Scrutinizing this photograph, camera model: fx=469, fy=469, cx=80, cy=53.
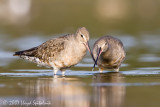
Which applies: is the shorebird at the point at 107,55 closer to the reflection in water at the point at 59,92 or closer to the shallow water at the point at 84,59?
the shallow water at the point at 84,59

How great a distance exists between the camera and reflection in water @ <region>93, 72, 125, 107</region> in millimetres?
8023

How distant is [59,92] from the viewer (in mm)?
9266

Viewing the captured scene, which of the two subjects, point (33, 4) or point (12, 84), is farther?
point (33, 4)

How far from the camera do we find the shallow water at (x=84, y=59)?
8641mm

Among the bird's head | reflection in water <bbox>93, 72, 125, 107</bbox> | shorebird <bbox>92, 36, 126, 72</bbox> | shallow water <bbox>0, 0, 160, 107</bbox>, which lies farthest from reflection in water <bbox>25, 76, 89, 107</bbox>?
shorebird <bbox>92, 36, 126, 72</bbox>

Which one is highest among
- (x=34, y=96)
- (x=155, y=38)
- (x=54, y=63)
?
(x=155, y=38)

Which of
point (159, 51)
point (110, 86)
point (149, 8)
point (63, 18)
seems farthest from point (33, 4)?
point (110, 86)

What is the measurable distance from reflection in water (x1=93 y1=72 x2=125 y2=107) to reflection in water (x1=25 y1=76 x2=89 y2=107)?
0.79 ft

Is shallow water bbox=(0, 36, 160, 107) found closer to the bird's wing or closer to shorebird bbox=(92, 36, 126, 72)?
shorebird bbox=(92, 36, 126, 72)

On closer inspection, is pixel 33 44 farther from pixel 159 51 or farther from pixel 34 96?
pixel 34 96

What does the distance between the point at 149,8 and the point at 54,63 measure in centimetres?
1983

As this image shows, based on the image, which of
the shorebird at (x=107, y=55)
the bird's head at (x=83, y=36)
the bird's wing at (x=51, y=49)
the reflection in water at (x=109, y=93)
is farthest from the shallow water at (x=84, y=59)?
the bird's head at (x=83, y=36)

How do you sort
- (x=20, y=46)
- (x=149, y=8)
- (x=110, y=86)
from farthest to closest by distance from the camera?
(x=149, y=8) < (x=20, y=46) < (x=110, y=86)

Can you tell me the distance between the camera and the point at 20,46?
2028 cm
